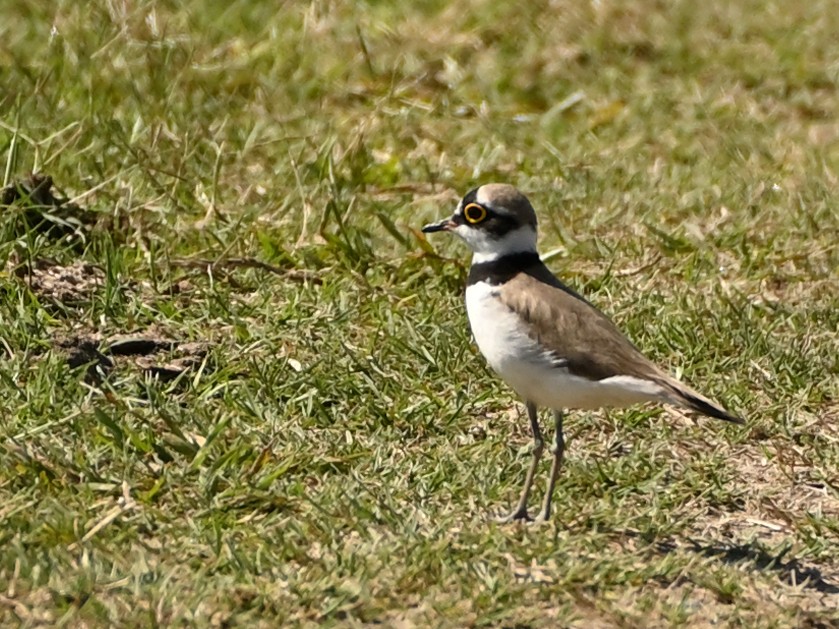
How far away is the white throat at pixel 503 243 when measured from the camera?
5.96 metres

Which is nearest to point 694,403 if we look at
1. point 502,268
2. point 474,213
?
point 502,268

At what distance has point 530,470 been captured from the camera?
5594 millimetres

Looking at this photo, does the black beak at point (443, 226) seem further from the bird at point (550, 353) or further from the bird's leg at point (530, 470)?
the bird's leg at point (530, 470)

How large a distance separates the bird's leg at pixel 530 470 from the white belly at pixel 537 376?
0.12 meters

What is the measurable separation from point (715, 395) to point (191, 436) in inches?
83.1

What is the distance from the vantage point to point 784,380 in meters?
6.67

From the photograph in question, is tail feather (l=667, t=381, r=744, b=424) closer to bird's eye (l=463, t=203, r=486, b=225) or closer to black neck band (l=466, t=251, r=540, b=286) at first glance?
black neck band (l=466, t=251, r=540, b=286)

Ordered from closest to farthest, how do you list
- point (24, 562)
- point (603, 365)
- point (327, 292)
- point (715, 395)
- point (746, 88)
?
point (24, 562)
point (603, 365)
point (715, 395)
point (327, 292)
point (746, 88)

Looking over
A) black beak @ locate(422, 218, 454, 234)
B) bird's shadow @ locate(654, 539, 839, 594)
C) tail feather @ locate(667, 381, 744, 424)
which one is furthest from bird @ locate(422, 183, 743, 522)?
bird's shadow @ locate(654, 539, 839, 594)

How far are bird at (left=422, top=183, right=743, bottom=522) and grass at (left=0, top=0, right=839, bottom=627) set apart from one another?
38cm

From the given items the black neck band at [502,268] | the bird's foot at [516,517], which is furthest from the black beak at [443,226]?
the bird's foot at [516,517]

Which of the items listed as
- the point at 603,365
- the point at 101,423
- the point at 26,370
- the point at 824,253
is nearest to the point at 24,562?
the point at 101,423

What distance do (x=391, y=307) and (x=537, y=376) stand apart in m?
1.71

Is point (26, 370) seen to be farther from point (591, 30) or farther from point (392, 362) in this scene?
point (591, 30)
